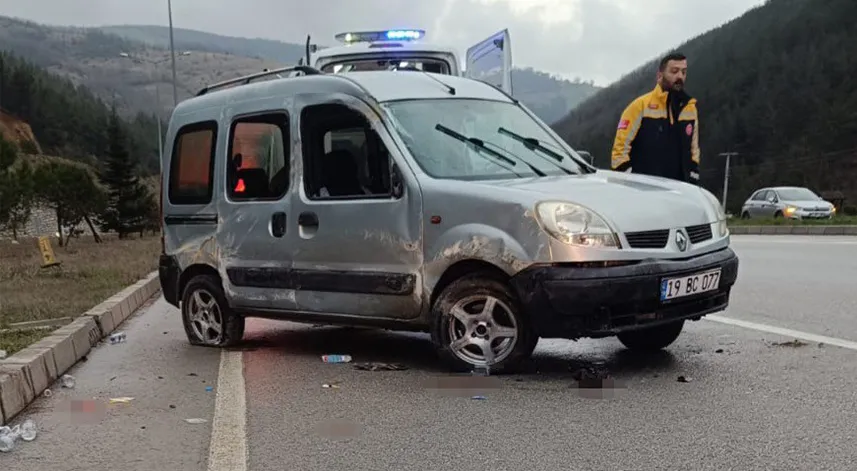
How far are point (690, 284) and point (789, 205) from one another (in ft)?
83.1

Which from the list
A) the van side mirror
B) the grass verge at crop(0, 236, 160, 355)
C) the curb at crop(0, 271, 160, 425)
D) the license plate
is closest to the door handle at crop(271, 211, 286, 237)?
the van side mirror

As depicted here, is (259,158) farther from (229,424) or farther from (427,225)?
(229,424)

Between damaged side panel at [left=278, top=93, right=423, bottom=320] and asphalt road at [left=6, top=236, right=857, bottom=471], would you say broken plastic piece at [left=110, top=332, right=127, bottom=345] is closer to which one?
asphalt road at [left=6, top=236, right=857, bottom=471]

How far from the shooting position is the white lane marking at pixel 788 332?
18.2ft

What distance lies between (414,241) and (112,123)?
46.8 metres

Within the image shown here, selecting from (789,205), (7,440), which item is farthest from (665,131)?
(789,205)

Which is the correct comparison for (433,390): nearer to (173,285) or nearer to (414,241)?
(414,241)

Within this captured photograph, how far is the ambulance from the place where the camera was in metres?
11.9

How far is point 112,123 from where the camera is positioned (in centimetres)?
4794

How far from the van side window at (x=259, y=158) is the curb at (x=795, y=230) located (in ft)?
Answer: 60.7

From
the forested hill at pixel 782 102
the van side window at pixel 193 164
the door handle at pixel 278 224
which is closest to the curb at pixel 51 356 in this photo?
the van side window at pixel 193 164

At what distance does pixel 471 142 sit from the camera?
17.9 feet

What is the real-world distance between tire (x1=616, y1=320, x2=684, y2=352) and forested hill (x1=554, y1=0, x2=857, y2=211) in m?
74.0

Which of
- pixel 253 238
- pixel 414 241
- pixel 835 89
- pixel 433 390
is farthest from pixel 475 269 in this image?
pixel 835 89
